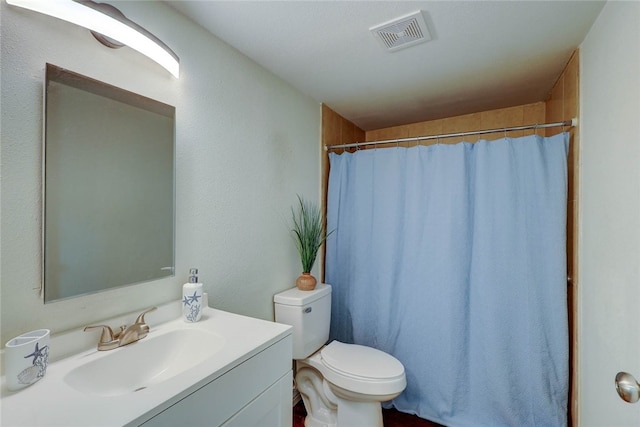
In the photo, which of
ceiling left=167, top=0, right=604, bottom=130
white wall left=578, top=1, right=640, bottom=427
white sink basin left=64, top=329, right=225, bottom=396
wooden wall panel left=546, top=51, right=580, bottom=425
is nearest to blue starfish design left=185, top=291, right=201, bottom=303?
white sink basin left=64, top=329, right=225, bottom=396

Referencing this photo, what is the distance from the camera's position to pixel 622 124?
38.5 inches

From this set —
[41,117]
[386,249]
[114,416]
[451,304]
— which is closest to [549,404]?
[451,304]

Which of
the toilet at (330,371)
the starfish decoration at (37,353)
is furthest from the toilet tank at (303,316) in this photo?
the starfish decoration at (37,353)

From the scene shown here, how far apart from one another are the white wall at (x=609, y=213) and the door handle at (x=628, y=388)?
19cm

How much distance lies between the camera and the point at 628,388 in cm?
71

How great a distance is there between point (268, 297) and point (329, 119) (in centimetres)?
144

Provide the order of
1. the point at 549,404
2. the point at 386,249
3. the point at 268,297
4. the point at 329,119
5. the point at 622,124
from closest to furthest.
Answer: the point at 622,124 < the point at 549,404 < the point at 268,297 < the point at 386,249 < the point at 329,119

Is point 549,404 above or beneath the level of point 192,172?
beneath

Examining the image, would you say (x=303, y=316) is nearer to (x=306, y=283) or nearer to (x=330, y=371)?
(x=306, y=283)

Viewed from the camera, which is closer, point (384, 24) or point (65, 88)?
point (65, 88)

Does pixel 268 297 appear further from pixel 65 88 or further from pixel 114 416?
pixel 65 88

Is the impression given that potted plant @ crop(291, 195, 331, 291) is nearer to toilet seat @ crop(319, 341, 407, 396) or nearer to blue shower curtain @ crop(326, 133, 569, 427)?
blue shower curtain @ crop(326, 133, 569, 427)

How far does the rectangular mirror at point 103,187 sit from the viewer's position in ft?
2.76

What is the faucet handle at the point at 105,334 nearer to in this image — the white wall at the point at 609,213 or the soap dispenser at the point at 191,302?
the soap dispenser at the point at 191,302
